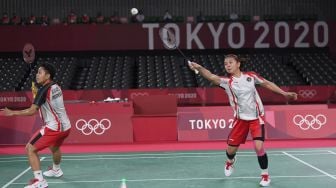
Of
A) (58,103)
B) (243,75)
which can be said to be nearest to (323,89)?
(243,75)

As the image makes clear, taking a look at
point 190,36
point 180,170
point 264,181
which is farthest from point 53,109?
point 190,36

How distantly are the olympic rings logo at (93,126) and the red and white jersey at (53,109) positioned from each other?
166 inches

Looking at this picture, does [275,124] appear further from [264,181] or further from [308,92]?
[308,92]

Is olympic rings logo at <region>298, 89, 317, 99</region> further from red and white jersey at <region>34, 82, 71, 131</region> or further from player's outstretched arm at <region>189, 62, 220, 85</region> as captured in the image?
red and white jersey at <region>34, 82, 71, 131</region>

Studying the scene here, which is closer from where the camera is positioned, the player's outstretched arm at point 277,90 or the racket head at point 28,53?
the player's outstretched arm at point 277,90

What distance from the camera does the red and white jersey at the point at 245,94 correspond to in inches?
220

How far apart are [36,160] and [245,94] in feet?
9.40

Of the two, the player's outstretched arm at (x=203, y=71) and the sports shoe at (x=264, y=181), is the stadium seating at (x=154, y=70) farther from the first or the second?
the sports shoe at (x=264, y=181)

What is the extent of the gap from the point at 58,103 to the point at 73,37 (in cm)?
1407

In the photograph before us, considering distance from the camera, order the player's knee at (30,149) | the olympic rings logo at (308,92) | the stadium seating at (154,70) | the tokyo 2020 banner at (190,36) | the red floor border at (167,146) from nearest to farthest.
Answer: the player's knee at (30,149) < the red floor border at (167,146) < the olympic rings logo at (308,92) < the stadium seating at (154,70) < the tokyo 2020 banner at (190,36)

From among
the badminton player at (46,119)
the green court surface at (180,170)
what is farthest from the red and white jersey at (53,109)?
the green court surface at (180,170)

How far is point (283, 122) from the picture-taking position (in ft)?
33.3

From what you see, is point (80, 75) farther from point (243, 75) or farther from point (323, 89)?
point (243, 75)

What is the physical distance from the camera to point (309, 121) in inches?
400
